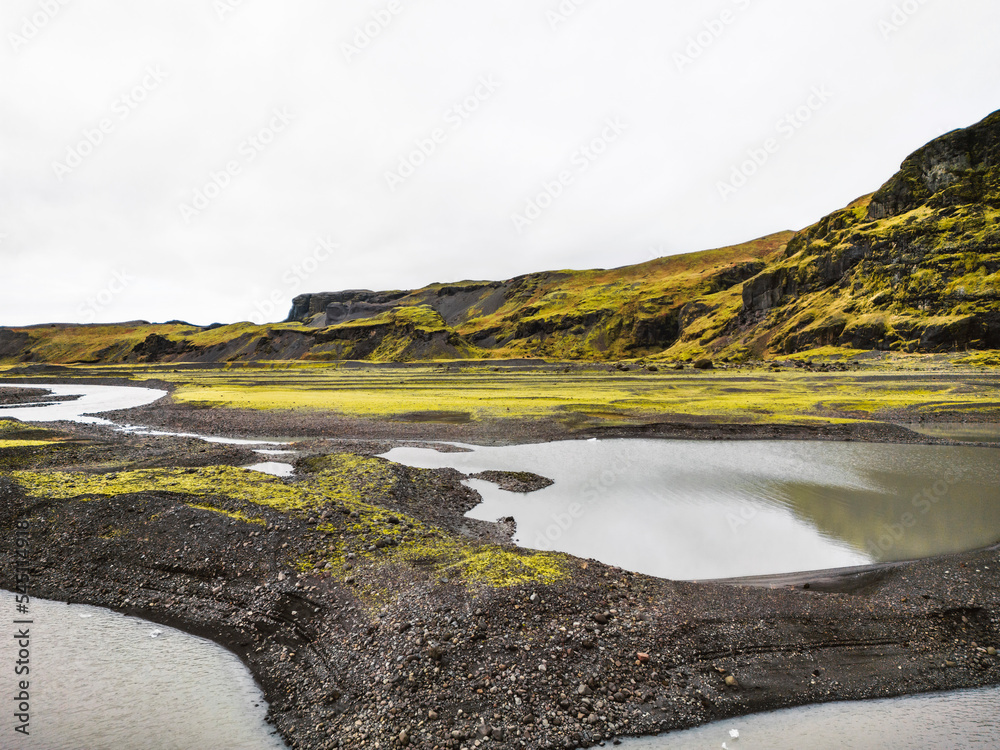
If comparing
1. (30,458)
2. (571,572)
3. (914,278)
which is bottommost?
(571,572)

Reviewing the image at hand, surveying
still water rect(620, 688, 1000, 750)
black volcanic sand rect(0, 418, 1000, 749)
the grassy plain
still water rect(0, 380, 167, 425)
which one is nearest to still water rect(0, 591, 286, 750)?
black volcanic sand rect(0, 418, 1000, 749)

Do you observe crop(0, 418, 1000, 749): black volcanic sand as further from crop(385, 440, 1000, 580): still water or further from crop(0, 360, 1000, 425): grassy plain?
crop(0, 360, 1000, 425): grassy plain

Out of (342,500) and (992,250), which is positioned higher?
(992,250)

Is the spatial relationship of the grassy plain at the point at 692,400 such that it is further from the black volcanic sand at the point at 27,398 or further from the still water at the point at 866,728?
the still water at the point at 866,728

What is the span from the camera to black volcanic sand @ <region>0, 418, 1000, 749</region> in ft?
32.2

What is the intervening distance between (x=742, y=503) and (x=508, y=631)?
16851mm

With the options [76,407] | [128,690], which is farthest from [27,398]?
[128,690]

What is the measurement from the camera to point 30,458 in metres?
29.1

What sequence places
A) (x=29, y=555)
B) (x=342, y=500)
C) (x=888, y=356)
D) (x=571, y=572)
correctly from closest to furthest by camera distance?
(x=571, y=572), (x=29, y=555), (x=342, y=500), (x=888, y=356)

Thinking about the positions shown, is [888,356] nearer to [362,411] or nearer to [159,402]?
[362,411]

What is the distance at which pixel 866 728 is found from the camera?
380 inches

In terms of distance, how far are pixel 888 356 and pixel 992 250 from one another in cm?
3436

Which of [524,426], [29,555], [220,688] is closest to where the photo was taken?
[220,688]

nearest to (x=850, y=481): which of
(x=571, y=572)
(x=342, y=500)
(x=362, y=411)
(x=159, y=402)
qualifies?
(x=571, y=572)
